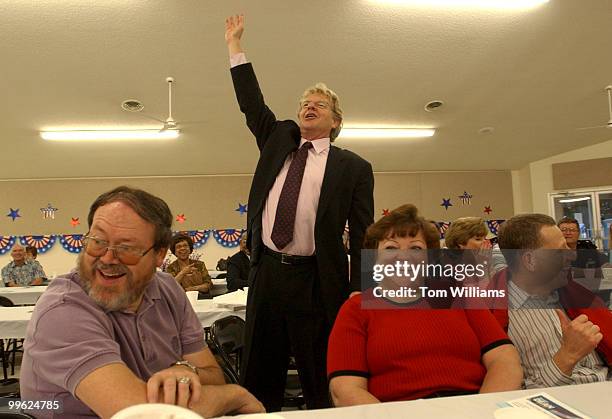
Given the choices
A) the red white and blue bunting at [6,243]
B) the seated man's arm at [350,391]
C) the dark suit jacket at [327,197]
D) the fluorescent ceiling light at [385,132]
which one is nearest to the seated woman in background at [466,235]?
the dark suit jacket at [327,197]

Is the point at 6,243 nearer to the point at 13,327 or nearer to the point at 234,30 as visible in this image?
the point at 13,327

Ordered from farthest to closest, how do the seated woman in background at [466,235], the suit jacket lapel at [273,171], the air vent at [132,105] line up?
the air vent at [132,105] < the seated woman in background at [466,235] < the suit jacket lapel at [273,171]

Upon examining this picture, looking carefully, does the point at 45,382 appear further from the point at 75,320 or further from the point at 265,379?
the point at 265,379

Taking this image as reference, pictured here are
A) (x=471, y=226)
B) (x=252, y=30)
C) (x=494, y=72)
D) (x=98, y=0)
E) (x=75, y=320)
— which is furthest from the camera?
(x=494, y=72)

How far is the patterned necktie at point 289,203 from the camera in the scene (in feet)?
6.00

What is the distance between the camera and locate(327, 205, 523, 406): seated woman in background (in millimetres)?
1343

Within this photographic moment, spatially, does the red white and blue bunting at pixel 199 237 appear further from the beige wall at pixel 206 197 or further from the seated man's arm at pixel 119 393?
the seated man's arm at pixel 119 393

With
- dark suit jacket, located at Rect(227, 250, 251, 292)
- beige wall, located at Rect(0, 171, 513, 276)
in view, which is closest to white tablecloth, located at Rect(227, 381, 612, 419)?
dark suit jacket, located at Rect(227, 250, 251, 292)

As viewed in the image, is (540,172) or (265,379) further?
(540,172)

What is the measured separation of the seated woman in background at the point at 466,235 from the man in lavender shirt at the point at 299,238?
2.04 feet

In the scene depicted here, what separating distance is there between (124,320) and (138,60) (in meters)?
4.05

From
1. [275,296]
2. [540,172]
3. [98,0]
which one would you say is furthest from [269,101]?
[540,172]

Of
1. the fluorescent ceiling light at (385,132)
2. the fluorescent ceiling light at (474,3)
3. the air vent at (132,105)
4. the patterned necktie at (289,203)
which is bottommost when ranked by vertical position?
the patterned necktie at (289,203)

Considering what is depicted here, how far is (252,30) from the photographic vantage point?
406 centimetres
